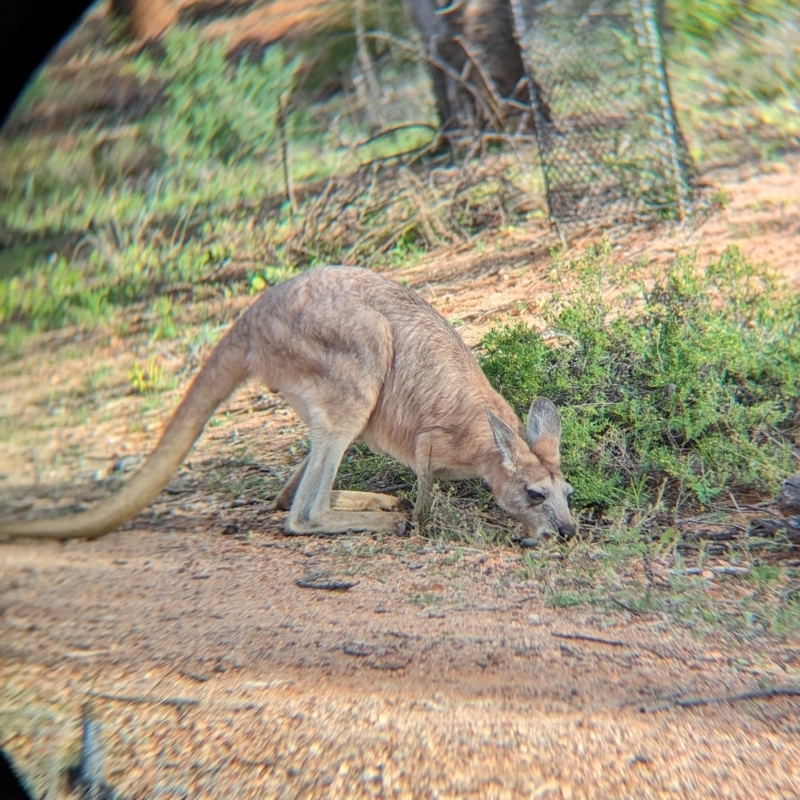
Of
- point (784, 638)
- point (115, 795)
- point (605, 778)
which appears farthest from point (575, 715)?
point (115, 795)

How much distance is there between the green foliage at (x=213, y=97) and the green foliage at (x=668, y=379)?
190 centimetres

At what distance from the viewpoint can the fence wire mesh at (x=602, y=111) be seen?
227 inches

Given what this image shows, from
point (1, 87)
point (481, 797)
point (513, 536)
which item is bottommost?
point (513, 536)

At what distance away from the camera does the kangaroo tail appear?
3.92 metres

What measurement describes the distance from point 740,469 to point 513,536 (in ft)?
3.47

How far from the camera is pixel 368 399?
4.39 meters

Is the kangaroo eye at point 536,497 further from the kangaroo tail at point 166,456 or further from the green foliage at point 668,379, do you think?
the kangaroo tail at point 166,456

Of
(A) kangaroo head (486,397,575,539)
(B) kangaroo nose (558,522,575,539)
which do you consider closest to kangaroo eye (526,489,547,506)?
(A) kangaroo head (486,397,575,539)

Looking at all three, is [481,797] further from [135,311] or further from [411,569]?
[135,311]

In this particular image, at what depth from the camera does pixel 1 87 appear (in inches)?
102

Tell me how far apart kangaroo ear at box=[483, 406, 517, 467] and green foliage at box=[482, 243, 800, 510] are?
1.11 ft

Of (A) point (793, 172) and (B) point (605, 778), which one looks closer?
(B) point (605, 778)

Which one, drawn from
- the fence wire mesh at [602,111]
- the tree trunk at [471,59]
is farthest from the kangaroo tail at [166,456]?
the tree trunk at [471,59]

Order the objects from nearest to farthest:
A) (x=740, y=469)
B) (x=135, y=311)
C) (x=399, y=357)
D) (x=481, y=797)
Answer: (x=481, y=797), (x=740, y=469), (x=399, y=357), (x=135, y=311)
